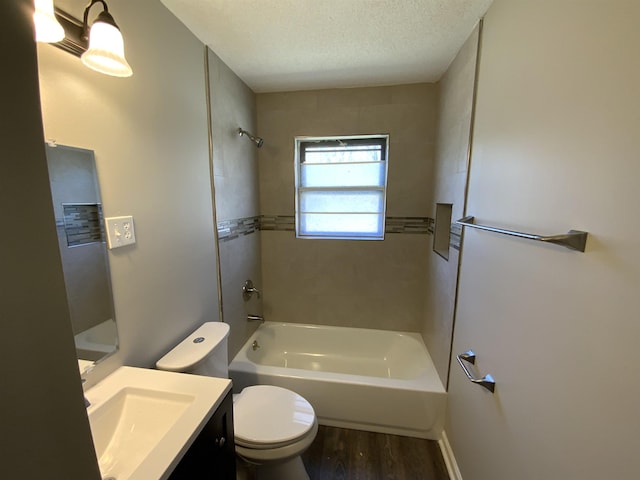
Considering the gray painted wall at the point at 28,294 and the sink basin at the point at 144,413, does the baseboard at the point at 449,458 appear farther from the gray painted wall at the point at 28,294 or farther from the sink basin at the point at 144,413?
the gray painted wall at the point at 28,294

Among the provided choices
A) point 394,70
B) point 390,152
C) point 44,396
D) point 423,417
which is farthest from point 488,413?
point 394,70

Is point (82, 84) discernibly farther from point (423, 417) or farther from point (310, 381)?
point (423, 417)

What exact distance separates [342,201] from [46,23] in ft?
6.52

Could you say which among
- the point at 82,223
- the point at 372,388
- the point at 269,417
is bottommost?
the point at 372,388

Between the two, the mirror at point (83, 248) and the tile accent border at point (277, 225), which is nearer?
the mirror at point (83, 248)

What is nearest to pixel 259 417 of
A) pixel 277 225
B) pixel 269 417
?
pixel 269 417

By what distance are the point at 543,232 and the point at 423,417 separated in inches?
56.7

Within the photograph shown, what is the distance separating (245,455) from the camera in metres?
1.20

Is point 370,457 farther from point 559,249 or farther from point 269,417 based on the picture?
point 559,249

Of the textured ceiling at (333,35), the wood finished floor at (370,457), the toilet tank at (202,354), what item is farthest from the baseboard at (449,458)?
the textured ceiling at (333,35)

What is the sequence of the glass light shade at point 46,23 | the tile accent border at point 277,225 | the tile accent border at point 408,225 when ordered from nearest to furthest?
the glass light shade at point 46,23 < the tile accent border at point 277,225 < the tile accent border at point 408,225

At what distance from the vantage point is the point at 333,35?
4.79 ft

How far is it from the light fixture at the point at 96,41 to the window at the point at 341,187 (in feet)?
5.17

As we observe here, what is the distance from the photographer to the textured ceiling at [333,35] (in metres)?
1.24
